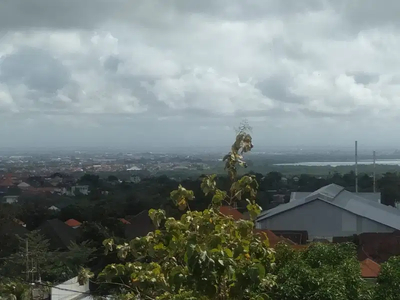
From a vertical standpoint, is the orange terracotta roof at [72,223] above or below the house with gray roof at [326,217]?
below

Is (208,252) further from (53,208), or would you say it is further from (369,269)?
(53,208)

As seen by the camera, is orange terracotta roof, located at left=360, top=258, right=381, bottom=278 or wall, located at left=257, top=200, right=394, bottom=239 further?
wall, located at left=257, top=200, right=394, bottom=239

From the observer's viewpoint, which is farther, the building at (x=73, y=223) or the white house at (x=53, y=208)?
the white house at (x=53, y=208)

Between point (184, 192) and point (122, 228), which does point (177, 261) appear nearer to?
point (184, 192)

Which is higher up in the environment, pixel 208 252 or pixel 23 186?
pixel 208 252

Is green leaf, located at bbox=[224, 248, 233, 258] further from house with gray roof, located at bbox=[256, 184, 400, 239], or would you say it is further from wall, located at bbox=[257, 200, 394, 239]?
wall, located at bbox=[257, 200, 394, 239]

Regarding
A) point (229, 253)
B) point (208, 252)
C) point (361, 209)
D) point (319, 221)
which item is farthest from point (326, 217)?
point (208, 252)

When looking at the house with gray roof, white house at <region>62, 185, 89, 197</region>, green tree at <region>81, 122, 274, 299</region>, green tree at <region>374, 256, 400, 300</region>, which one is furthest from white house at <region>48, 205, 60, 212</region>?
green tree at <region>374, 256, 400, 300</region>

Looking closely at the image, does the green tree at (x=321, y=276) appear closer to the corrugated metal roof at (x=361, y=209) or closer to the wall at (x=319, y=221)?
the corrugated metal roof at (x=361, y=209)

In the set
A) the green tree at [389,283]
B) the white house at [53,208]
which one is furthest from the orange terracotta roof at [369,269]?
the white house at [53,208]
